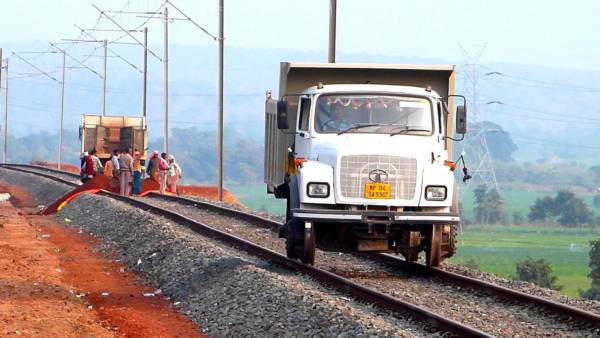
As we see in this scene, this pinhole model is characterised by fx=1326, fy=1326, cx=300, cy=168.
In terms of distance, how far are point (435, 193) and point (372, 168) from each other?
1033mm

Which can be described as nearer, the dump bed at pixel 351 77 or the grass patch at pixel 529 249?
the dump bed at pixel 351 77

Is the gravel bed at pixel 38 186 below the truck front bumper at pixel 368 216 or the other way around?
below

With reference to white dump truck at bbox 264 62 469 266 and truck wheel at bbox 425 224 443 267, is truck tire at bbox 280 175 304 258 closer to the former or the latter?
white dump truck at bbox 264 62 469 266

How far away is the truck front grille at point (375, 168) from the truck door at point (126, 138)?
132ft

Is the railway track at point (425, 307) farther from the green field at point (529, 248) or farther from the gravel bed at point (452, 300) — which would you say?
the green field at point (529, 248)

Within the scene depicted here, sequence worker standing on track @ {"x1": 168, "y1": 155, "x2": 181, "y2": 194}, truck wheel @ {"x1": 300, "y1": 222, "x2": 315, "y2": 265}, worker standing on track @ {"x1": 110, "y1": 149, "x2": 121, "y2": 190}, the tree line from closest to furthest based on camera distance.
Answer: truck wheel @ {"x1": 300, "y1": 222, "x2": 315, "y2": 265} → worker standing on track @ {"x1": 110, "y1": 149, "x2": 121, "y2": 190} → worker standing on track @ {"x1": 168, "y1": 155, "x2": 181, "y2": 194} → the tree line

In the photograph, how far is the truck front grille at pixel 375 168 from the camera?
62.3ft

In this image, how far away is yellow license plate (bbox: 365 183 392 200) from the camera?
1908 cm

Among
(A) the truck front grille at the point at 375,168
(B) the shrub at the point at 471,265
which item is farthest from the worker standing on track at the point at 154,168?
(A) the truck front grille at the point at 375,168

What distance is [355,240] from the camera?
19.9m

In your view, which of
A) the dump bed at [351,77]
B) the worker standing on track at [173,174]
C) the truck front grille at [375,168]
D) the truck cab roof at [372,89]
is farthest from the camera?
the worker standing on track at [173,174]

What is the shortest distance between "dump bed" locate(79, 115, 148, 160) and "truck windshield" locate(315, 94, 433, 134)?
128 feet

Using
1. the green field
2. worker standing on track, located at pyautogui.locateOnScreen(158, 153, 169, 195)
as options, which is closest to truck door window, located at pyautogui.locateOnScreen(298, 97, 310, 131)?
worker standing on track, located at pyautogui.locateOnScreen(158, 153, 169, 195)

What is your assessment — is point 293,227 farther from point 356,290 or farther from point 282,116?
point 356,290
